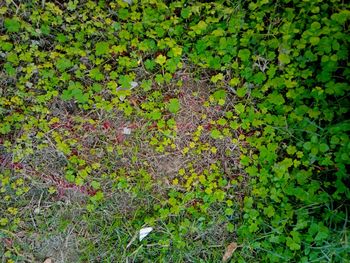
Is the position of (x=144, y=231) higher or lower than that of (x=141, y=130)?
lower

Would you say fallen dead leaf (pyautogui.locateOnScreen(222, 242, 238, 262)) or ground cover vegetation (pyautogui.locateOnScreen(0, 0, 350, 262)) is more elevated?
ground cover vegetation (pyautogui.locateOnScreen(0, 0, 350, 262))

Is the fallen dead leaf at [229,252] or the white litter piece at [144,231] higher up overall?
the white litter piece at [144,231]

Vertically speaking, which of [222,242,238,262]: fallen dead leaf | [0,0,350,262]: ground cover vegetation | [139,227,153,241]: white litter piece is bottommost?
[222,242,238,262]: fallen dead leaf

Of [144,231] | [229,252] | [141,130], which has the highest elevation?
[141,130]

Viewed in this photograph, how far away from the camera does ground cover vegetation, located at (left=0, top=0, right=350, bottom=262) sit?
128 inches

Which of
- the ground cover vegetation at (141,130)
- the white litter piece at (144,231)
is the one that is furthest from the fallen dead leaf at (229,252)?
the white litter piece at (144,231)

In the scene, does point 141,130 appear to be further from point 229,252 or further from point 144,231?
point 229,252

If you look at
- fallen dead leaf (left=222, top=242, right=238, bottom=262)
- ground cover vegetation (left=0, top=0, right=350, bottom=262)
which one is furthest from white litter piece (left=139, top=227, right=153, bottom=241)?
fallen dead leaf (left=222, top=242, right=238, bottom=262)

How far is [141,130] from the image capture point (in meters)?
3.38

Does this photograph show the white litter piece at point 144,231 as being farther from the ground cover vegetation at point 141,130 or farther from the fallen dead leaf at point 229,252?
the fallen dead leaf at point 229,252

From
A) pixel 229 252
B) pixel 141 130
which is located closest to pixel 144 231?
pixel 229 252

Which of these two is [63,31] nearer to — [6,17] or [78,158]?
[6,17]

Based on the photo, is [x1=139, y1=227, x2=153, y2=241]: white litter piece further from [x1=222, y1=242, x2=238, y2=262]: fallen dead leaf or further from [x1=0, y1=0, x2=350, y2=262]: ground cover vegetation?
[x1=222, y1=242, x2=238, y2=262]: fallen dead leaf

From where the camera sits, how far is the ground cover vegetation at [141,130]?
128 inches
